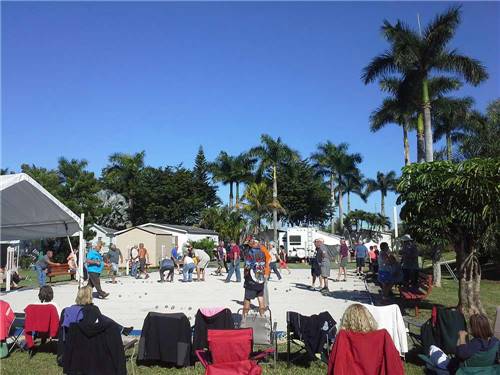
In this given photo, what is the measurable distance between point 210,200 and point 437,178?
53.3m

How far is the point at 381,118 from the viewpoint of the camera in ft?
86.6

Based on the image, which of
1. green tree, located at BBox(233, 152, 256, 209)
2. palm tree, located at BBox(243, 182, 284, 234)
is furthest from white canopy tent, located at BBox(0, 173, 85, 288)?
green tree, located at BBox(233, 152, 256, 209)

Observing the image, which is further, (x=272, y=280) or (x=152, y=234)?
(x=152, y=234)

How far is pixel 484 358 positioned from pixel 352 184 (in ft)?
189

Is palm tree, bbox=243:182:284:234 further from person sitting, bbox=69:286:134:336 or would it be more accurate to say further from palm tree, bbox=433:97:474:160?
person sitting, bbox=69:286:134:336

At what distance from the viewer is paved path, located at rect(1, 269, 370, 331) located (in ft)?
36.8

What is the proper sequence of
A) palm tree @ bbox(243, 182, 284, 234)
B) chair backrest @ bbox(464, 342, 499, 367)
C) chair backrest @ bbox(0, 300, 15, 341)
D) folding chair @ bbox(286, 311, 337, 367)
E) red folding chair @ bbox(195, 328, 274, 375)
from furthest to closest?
1. palm tree @ bbox(243, 182, 284, 234)
2. chair backrest @ bbox(0, 300, 15, 341)
3. folding chair @ bbox(286, 311, 337, 367)
4. red folding chair @ bbox(195, 328, 274, 375)
5. chair backrest @ bbox(464, 342, 499, 367)

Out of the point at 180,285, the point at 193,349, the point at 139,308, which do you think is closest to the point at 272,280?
the point at 180,285

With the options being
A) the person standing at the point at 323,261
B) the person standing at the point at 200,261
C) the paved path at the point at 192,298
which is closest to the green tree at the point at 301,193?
the person standing at the point at 200,261

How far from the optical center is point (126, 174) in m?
60.5

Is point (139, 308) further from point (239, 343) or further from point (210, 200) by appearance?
point (210, 200)

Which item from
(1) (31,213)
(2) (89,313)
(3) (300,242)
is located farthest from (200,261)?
(3) (300,242)

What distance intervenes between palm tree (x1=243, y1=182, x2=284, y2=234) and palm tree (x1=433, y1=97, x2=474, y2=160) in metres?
17.9

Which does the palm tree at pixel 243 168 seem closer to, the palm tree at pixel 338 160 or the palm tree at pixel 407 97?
the palm tree at pixel 338 160
